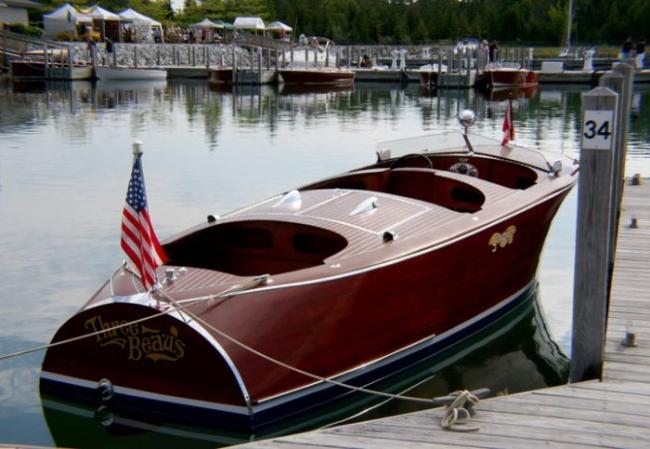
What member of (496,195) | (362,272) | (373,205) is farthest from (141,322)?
(496,195)

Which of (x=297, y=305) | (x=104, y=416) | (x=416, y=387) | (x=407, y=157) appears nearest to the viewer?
(x=297, y=305)

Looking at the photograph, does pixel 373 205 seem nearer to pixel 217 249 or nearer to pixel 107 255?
pixel 217 249

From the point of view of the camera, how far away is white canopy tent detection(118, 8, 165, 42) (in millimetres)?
51719

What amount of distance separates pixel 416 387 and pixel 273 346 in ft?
5.61

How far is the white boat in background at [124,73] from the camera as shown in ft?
144

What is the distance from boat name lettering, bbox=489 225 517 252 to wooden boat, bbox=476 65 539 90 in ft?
112

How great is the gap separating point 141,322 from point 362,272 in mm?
1545

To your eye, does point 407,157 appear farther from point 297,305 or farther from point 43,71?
point 43,71

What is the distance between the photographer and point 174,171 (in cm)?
1650

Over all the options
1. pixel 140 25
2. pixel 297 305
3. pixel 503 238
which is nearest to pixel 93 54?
pixel 140 25

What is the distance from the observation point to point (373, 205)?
24.2 feet

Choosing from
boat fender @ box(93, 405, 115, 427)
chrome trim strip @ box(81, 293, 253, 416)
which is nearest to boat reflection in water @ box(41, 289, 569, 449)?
boat fender @ box(93, 405, 115, 427)

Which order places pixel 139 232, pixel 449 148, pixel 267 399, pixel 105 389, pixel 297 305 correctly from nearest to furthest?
pixel 139 232, pixel 267 399, pixel 297 305, pixel 105 389, pixel 449 148

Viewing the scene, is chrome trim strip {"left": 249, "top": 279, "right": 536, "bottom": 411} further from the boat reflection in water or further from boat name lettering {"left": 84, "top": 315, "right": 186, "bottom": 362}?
boat name lettering {"left": 84, "top": 315, "right": 186, "bottom": 362}
